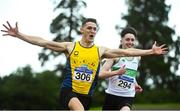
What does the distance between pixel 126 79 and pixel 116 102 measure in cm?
56

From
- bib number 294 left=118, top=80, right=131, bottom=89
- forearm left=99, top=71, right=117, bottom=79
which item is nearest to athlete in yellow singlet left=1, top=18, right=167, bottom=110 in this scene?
forearm left=99, top=71, right=117, bottom=79

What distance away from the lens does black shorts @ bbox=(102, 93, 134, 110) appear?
9.80m

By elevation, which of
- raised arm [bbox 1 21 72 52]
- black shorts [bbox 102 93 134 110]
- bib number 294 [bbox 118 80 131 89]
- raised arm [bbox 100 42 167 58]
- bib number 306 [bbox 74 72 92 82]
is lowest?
black shorts [bbox 102 93 134 110]

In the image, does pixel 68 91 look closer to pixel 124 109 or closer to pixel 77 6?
pixel 124 109

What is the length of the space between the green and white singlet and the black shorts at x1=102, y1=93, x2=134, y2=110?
0.26 feet

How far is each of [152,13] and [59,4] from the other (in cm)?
2730

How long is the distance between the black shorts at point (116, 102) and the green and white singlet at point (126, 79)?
79mm

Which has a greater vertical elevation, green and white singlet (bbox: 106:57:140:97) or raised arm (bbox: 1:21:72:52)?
raised arm (bbox: 1:21:72:52)

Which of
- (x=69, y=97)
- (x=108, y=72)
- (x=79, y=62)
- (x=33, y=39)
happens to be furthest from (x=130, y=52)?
(x=33, y=39)

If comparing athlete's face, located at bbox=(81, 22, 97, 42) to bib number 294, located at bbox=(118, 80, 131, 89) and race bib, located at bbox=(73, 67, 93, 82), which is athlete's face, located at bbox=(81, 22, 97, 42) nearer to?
race bib, located at bbox=(73, 67, 93, 82)

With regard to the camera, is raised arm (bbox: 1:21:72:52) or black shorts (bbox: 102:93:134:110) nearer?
raised arm (bbox: 1:21:72:52)

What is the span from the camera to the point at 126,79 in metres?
9.72

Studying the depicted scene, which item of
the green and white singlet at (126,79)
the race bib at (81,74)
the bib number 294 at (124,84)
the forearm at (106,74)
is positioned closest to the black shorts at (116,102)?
the green and white singlet at (126,79)

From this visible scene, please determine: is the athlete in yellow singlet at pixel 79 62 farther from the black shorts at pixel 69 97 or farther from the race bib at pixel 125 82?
the race bib at pixel 125 82
